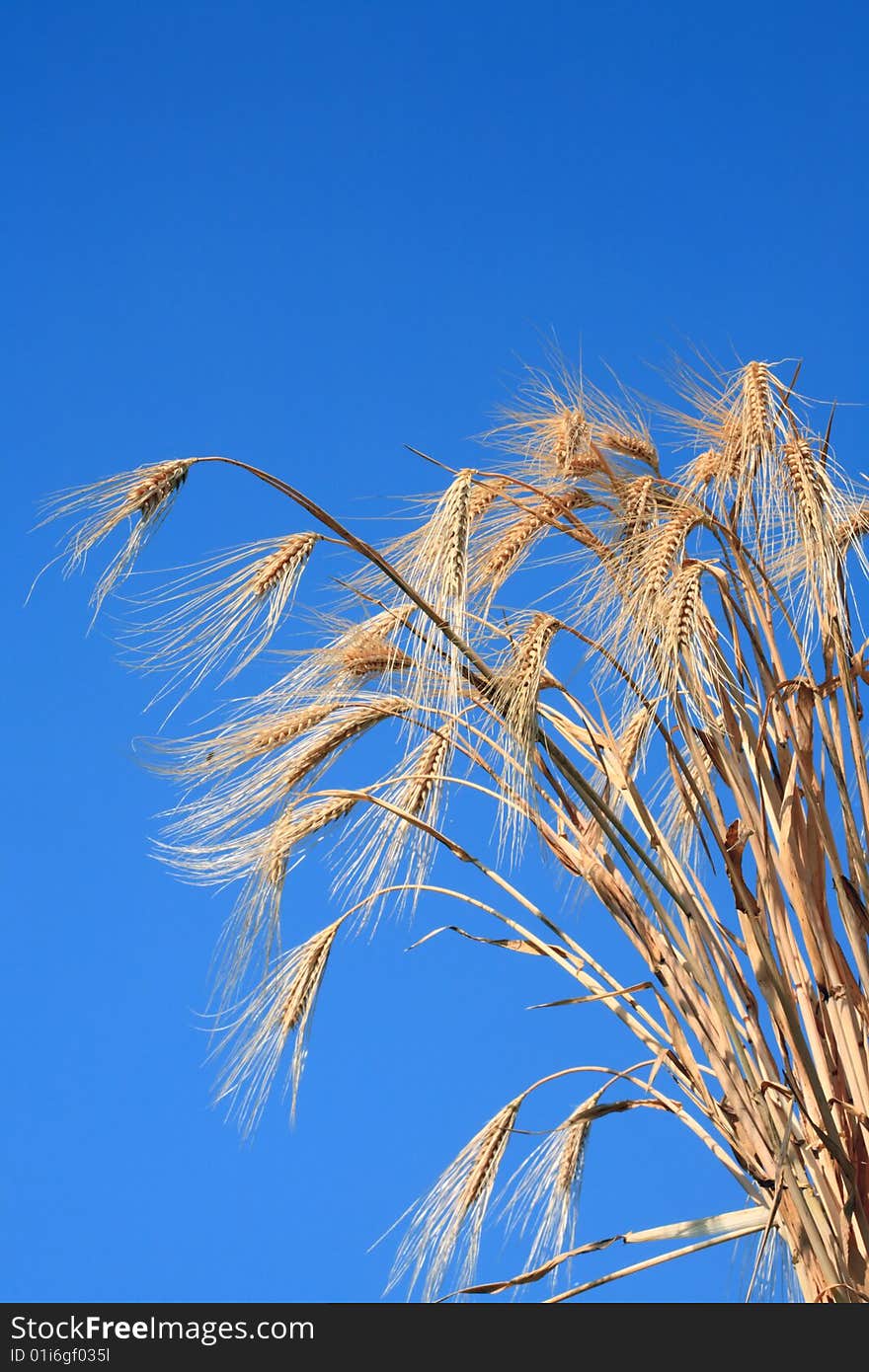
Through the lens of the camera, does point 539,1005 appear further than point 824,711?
No

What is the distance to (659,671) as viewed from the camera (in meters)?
2.11

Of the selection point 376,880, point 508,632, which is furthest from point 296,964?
point 508,632

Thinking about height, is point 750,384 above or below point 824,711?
above

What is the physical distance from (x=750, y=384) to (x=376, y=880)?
3.78 feet

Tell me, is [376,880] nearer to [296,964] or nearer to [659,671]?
[296,964]

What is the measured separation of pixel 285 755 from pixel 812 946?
3.22ft
